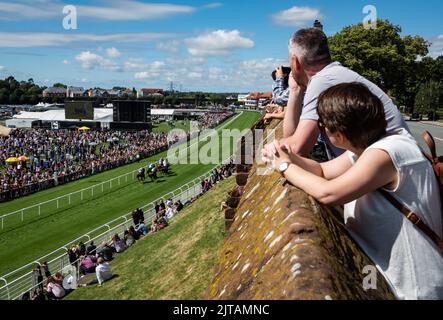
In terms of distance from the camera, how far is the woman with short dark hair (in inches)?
85.6

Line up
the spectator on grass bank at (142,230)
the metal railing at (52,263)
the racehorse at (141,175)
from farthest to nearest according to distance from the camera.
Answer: the racehorse at (141,175) → the spectator on grass bank at (142,230) → the metal railing at (52,263)

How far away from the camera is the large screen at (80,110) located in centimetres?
7988

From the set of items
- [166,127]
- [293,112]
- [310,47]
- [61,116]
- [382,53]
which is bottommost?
Answer: [166,127]

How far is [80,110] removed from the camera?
80250 mm

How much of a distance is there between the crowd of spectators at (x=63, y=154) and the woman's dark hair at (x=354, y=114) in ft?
107

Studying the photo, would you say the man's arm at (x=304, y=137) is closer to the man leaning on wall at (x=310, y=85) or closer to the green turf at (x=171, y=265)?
the man leaning on wall at (x=310, y=85)

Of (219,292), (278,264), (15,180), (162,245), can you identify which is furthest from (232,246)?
(15,180)

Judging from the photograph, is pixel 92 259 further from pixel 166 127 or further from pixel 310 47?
pixel 166 127

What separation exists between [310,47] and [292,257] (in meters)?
2.16

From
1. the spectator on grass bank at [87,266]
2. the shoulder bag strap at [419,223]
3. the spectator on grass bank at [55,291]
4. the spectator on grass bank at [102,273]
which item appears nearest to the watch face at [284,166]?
the shoulder bag strap at [419,223]

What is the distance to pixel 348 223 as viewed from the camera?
255cm

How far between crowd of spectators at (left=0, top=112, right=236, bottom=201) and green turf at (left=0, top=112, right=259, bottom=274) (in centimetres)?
123

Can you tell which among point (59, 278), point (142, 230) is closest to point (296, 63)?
point (59, 278)
